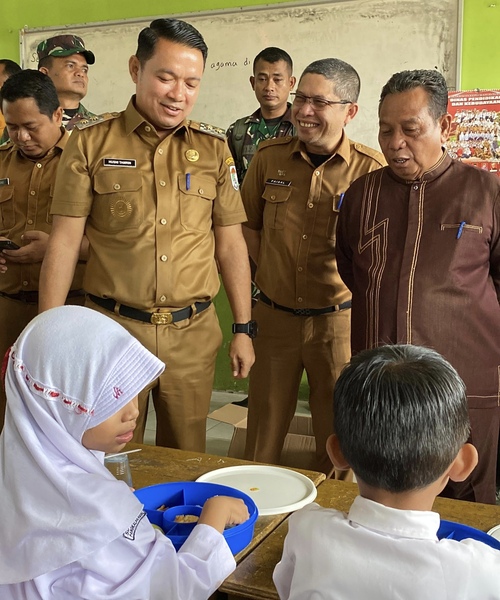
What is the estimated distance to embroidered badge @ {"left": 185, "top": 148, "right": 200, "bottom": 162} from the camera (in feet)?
7.88

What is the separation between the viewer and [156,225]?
2.33 m

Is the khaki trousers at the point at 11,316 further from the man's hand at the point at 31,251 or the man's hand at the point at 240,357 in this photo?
the man's hand at the point at 240,357

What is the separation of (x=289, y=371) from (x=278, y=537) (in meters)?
1.45

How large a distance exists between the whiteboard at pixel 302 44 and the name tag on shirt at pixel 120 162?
8.17ft

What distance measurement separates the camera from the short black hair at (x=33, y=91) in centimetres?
284

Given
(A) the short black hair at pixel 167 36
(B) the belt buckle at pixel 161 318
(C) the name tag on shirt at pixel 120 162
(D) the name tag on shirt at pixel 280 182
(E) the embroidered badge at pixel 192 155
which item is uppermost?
(A) the short black hair at pixel 167 36

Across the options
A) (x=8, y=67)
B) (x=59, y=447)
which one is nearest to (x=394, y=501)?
(x=59, y=447)

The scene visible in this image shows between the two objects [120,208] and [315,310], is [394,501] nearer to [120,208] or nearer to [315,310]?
[120,208]

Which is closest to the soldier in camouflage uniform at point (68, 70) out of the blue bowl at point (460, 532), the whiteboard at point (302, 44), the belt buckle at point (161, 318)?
the whiteboard at point (302, 44)

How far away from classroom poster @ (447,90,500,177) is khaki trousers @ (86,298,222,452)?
2.40 metres

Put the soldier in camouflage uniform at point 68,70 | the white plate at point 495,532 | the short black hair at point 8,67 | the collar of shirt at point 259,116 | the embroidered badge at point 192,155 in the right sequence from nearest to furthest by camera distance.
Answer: the white plate at point 495,532
the embroidered badge at point 192,155
the soldier in camouflage uniform at point 68,70
the collar of shirt at point 259,116
the short black hair at point 8,67

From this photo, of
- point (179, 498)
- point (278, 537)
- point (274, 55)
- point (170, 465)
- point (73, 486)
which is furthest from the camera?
point (274, 55)

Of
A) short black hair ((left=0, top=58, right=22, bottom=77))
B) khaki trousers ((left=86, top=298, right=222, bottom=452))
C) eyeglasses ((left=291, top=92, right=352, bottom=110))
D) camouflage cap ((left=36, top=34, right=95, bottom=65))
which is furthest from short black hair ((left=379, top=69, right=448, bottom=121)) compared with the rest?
short black hair ((left=0, top=58, right=22, bottom=77))

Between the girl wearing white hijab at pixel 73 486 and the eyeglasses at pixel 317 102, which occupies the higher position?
the eyeglasses at pixel 317 102
